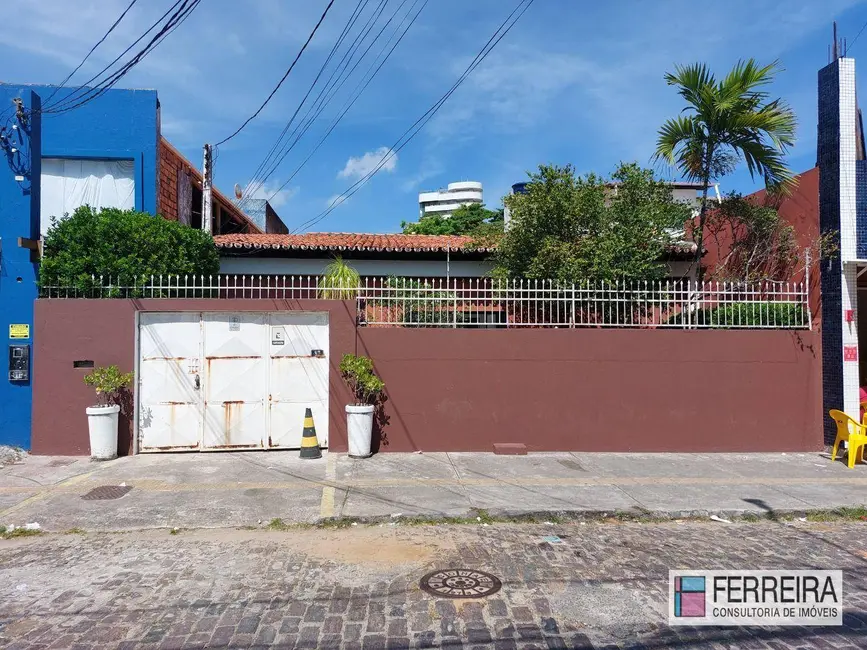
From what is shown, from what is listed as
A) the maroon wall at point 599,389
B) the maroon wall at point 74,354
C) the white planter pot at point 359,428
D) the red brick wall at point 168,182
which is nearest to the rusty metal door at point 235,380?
the maroon wall at point 74,354

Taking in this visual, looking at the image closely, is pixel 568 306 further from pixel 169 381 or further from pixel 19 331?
pixel 19 331

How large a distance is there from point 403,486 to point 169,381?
4279 millimetres

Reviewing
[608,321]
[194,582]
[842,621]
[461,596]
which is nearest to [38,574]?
[194,582]

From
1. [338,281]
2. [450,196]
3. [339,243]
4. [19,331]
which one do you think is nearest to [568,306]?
[338,281]

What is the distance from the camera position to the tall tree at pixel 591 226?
34.6 feet

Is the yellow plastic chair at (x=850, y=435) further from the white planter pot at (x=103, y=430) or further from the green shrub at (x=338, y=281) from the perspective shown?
the white planter pot at (x=103, y=430)

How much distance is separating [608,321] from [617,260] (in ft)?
4.63

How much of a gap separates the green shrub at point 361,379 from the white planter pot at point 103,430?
3.40 metres

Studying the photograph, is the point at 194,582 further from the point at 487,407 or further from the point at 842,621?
the point at 487,407

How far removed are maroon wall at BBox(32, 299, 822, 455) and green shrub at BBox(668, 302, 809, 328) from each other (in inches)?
8.2

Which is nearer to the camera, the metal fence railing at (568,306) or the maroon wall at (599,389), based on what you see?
the maroon wall at (599,389)

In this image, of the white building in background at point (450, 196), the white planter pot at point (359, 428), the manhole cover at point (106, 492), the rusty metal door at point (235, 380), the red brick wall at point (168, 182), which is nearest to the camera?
the manhole cover at point (106, 492)

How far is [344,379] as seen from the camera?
9336 millimetres

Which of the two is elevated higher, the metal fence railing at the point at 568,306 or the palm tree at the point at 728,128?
the palm tree at the point at 728,128
